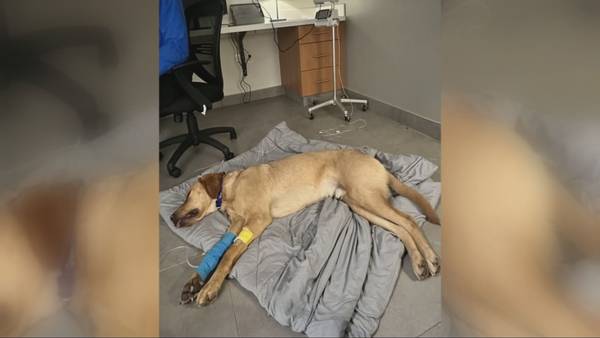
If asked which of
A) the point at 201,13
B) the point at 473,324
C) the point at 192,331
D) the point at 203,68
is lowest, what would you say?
the point at 192,331

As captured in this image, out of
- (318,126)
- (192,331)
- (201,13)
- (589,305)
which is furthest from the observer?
(318,126)

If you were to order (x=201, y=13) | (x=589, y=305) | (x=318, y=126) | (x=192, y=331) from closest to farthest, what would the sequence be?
(x=589, y=305) < (x=192, y=331) < (x=201, y=13) < (x=318, y=126)

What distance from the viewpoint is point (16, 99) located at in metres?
0.29

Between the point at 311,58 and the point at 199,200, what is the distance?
2197mm

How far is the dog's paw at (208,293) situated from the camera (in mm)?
1210

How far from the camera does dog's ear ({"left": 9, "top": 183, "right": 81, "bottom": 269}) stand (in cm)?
29

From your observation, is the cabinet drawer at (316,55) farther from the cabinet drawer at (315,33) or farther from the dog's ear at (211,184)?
the dog's ear at (211,184)

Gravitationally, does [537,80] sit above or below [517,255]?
above

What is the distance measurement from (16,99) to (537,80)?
42cm

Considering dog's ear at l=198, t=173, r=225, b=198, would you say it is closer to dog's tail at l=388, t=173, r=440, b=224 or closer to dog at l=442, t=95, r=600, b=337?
dog's tail at l=388, t=173, r=440, b=224

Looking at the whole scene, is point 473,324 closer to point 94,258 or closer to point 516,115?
point 516,115

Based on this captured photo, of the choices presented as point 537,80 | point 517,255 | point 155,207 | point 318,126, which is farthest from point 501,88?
point 318,126

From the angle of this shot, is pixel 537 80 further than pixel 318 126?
No

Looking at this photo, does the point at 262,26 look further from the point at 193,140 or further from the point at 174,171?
the point at 174,171
